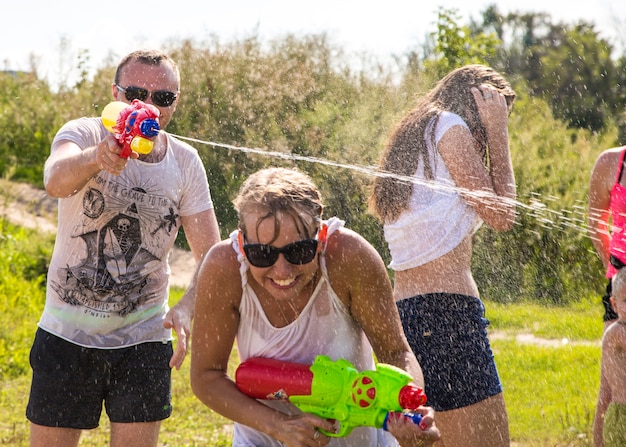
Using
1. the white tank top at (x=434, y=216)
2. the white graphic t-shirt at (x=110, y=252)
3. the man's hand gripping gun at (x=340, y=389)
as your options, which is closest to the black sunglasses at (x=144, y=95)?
the white graphic t-shirt at (x=110, y=252)

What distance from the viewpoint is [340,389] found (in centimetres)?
240

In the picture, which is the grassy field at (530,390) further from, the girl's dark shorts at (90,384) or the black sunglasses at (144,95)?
the black sunglasses at (144,95)

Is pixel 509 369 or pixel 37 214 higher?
pixel 509 369

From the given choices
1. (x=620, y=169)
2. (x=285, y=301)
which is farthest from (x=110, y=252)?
Answer: (x=620, y=169)

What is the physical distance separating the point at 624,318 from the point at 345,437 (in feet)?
5.40

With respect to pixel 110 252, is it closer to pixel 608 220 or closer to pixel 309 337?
pixel 309 337

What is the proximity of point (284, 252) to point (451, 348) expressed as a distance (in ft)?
3.36

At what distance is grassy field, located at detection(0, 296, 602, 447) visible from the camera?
17.7 ft

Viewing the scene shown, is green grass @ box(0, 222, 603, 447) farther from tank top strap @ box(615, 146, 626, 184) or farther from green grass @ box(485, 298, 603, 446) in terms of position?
tank top strap @ box(615, 146, 626, 184)

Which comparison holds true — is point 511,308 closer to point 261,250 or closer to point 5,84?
point 261,250

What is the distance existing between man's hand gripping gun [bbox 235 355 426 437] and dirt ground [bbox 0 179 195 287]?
759 cm

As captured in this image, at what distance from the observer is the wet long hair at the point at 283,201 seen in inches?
98.6

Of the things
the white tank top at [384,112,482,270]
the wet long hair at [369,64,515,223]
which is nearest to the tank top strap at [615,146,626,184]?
the wet long hair at [369,64,515,223]

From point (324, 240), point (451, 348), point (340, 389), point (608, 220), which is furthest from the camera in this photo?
point (608, 220)
